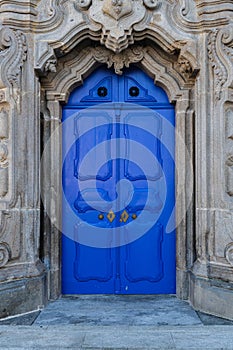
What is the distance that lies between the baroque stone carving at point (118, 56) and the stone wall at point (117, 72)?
12 millimetres

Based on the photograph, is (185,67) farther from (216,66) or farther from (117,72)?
(117,72)

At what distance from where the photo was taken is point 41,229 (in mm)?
4801

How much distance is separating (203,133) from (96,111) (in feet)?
4.24

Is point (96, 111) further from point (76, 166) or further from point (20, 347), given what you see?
point (20, 347)

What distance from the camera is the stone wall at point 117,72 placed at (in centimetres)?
435

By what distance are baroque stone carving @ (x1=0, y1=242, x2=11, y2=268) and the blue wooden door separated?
0.83 m

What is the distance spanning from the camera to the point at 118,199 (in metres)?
4.95

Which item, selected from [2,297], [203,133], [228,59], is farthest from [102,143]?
[2,297]

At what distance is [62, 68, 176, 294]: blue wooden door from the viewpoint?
16.2 ft

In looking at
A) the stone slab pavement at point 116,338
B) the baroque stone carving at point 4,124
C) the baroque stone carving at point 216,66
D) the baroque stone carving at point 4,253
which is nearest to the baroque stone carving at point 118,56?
the baroque stone carving at point 216,66

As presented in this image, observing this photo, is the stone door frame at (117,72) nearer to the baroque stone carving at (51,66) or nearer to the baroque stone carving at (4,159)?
the baroque stone carving at (51,66)

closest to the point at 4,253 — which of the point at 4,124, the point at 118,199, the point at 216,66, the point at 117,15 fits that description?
the point at 4,124

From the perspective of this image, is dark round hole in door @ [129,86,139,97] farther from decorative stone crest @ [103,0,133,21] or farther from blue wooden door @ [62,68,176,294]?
decorative stone crest @ [103,0,133,21]

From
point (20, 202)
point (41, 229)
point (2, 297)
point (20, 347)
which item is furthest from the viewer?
point (41, 229)
